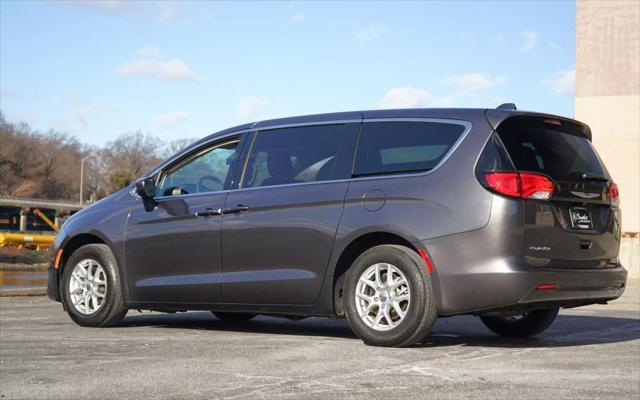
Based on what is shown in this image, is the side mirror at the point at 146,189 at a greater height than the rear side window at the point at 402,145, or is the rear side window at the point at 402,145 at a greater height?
the rear side window at the point at 402,145

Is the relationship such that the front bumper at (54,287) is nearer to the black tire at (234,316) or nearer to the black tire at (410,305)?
the black tire at (234,316)

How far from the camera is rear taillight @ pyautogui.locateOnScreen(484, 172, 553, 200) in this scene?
7090 millimetres

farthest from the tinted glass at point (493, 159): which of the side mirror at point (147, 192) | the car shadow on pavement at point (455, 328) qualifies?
the side mirror at point (147, 192)

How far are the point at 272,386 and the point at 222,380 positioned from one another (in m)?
0.35

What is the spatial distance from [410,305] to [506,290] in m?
0.69

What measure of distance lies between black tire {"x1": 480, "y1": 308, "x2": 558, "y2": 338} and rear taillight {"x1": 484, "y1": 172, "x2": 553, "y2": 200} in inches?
66.6

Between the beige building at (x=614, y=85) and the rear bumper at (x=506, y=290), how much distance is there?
115 feet

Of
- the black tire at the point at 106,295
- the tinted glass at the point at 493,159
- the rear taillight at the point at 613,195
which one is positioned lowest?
the black tire at the point at 106,295

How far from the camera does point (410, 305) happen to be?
23.6 ft

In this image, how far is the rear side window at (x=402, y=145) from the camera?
7.46 m

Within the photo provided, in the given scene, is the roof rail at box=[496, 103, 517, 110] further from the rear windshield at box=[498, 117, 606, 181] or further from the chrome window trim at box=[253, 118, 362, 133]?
the chrome window trim at box=[253, 118, 362, 133]

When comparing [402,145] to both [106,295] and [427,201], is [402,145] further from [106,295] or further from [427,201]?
[106,295]

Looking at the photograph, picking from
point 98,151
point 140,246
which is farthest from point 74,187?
point 140,246

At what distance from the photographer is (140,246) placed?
8.92 meters
